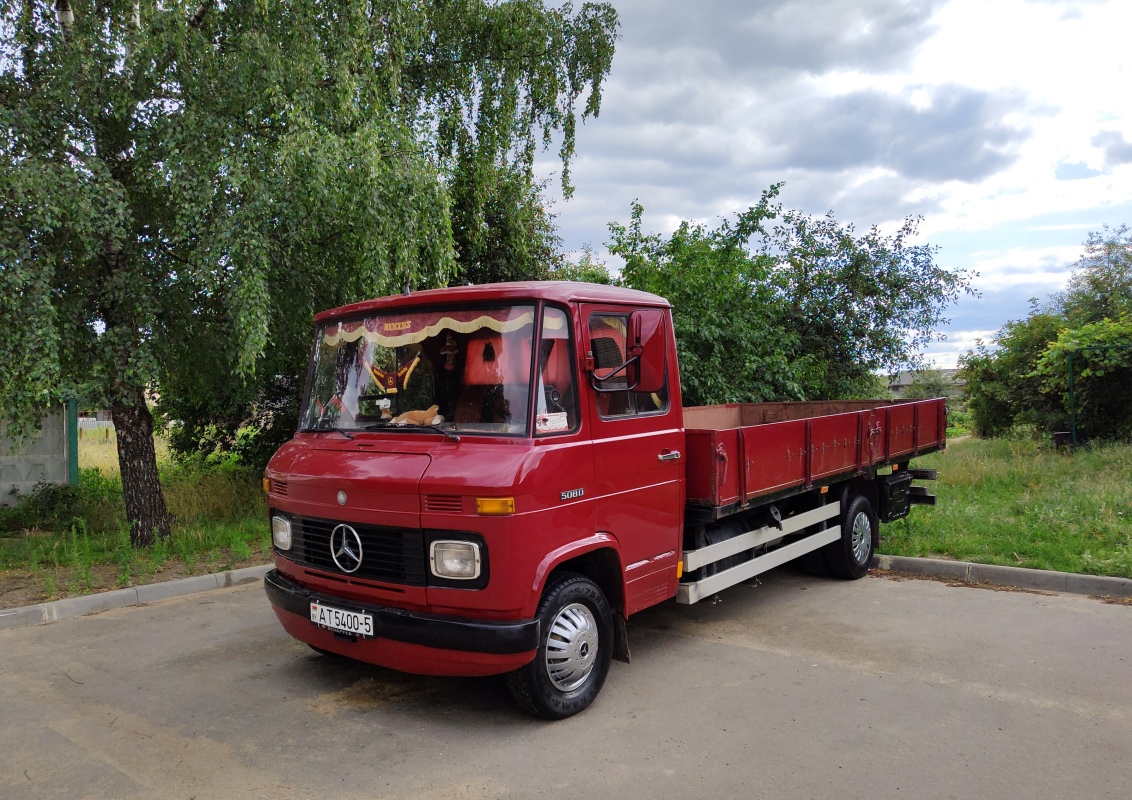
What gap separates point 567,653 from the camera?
4.29 meters

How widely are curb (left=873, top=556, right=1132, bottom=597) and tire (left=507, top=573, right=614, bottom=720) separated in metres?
4.51

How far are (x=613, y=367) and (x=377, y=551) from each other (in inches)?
67.1

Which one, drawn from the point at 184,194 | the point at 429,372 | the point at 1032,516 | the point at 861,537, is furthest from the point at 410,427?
the point at 1032,516

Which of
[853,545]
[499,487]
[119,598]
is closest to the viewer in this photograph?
[499,487]

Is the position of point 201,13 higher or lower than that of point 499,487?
higher

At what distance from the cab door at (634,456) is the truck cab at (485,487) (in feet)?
0.05

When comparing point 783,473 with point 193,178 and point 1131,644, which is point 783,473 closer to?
point 1131,644

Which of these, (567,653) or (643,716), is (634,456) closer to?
(567,653)

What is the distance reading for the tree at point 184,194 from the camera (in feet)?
23.7

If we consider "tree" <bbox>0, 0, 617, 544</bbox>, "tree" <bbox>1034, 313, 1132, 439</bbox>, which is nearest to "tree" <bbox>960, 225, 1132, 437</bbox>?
"tree" <bbox>1034, 313, 1132, 439</bbox>

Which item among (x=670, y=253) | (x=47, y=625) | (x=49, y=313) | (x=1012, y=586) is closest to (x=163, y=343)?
(x=49, y=313)

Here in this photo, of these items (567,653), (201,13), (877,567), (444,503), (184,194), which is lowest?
(877,567)

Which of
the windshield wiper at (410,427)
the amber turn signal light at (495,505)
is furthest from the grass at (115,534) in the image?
the amber turn signal light at (495,505)

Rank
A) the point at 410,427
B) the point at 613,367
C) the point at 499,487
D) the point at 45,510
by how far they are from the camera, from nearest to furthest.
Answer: the point at 499,487 < the point at 410,427 < the point at 613,367 < the point at 45,510
